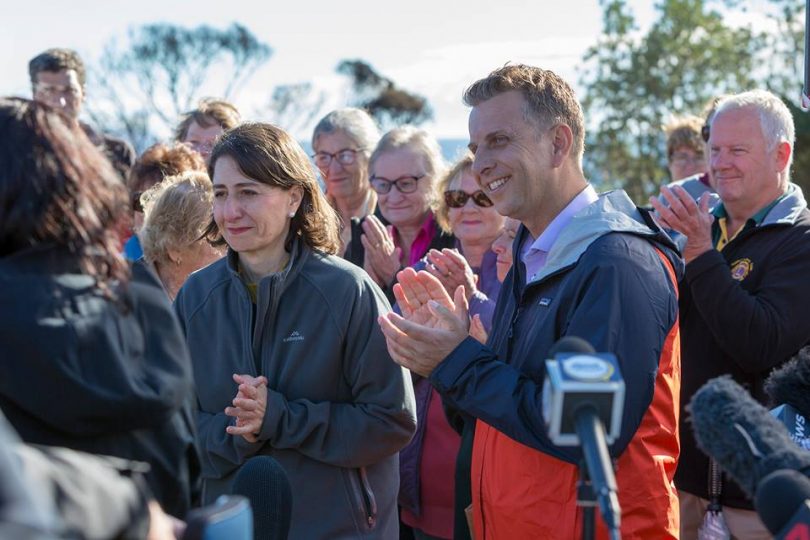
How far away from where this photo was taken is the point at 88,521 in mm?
1749

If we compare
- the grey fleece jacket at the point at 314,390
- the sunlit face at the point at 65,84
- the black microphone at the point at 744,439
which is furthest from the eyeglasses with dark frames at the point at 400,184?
the black microphone at the point at 744,439

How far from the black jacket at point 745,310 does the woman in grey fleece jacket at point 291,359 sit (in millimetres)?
1394

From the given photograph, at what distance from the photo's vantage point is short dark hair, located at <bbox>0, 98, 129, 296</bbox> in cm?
221

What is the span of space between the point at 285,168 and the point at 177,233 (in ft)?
2.42

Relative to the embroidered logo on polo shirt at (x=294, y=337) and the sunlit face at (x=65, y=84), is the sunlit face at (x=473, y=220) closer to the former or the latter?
the embroidered logo on polo shirt at (x=294, y=337)

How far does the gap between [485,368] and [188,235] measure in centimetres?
194

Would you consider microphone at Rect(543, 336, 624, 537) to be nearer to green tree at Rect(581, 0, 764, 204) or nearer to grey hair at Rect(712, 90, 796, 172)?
grey hair at Rect(712, 90, 796, 172)

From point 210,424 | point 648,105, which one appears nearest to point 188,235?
point 210,424

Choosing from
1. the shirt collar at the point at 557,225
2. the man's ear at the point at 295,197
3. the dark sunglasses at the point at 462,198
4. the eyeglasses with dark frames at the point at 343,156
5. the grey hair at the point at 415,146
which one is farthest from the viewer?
the eyeglasses with dark frames at the point at 343,156

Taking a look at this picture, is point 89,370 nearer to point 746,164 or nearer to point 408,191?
point 746,164

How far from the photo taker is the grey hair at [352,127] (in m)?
6.50

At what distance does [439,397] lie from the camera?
187 inches

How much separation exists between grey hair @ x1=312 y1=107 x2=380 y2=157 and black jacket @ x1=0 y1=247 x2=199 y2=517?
13.8 ft

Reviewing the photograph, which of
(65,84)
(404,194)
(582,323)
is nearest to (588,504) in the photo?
(582,323)
